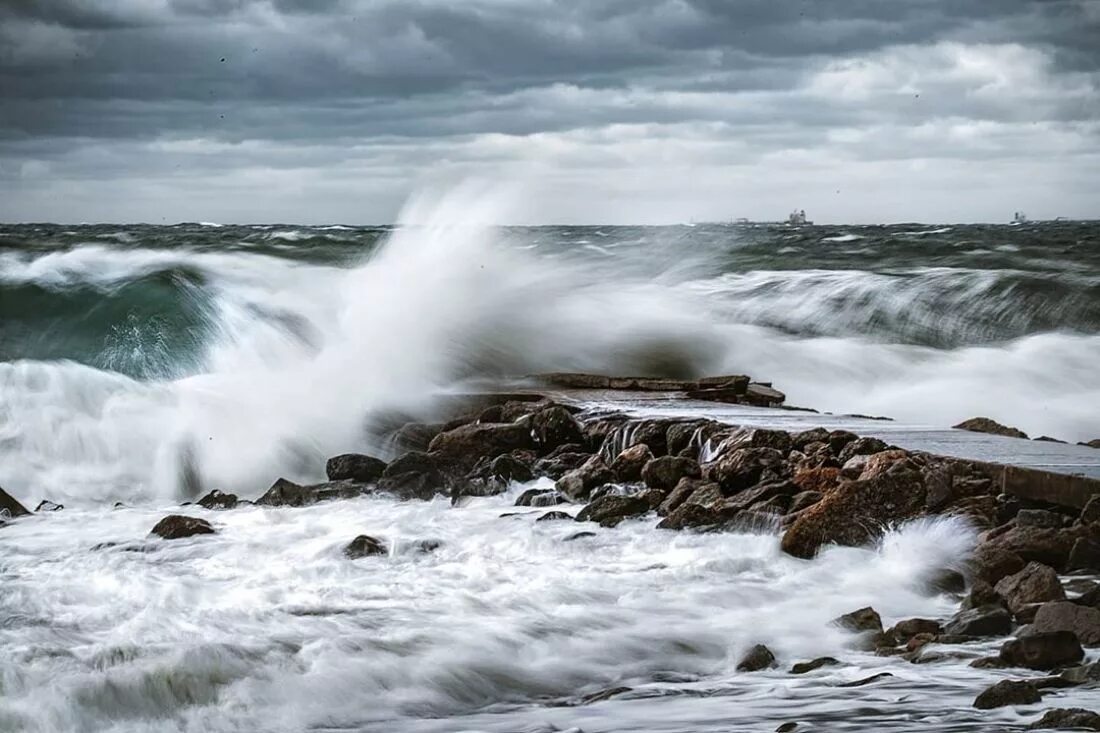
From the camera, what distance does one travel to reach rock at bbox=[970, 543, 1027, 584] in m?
5.65

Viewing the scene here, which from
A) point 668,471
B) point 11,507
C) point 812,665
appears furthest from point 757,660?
point 11,507

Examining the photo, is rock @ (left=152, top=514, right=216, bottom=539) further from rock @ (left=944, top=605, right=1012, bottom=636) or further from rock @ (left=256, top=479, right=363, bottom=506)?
rock @ (left=944, top=605, right=1012, bottom=636)

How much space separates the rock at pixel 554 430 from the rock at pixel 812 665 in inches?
163

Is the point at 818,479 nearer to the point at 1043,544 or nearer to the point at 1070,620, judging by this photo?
the point at 1043,544

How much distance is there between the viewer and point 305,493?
8.28m

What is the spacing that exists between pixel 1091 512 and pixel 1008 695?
198cm

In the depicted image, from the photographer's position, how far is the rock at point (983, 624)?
197 inches

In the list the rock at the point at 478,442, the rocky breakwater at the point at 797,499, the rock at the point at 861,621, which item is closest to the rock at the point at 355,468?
the rocky breakwater at the point at 797,499

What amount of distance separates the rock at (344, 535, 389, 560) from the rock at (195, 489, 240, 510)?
6.31ft

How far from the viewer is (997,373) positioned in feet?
43.0

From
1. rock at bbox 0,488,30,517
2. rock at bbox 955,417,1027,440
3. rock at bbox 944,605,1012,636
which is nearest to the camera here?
rock at bbox 944,605,1012,636

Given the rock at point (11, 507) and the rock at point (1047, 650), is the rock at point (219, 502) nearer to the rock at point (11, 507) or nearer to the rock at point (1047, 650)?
the rock at point (11, 507)

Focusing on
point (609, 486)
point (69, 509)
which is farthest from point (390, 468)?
point (69, 509)

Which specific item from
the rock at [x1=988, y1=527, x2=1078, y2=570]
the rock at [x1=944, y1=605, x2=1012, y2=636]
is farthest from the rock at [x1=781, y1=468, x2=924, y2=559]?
the rock at [x1=944, y1=605, x2=1012, y2=636]
